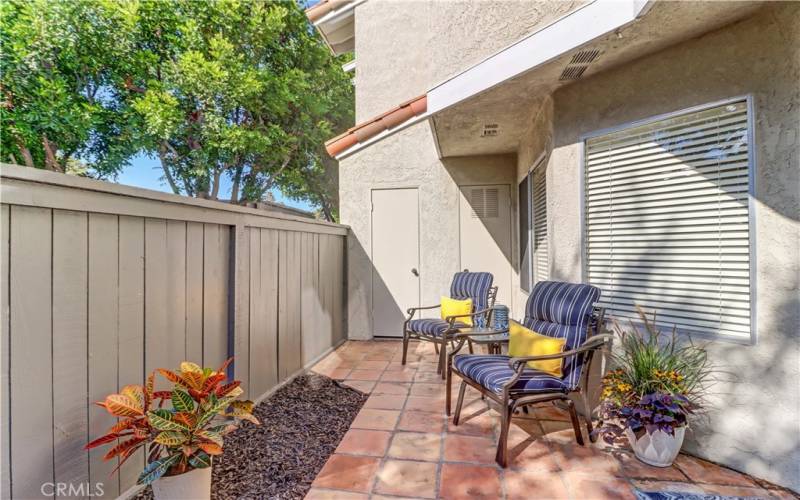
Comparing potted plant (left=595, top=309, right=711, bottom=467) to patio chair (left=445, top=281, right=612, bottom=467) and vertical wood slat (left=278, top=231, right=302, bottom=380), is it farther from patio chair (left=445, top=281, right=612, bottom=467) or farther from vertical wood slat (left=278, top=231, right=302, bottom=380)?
vertical wood slat (left=278, top=231, right=302, bottom=380)

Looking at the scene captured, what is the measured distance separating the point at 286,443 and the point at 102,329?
1316 mm

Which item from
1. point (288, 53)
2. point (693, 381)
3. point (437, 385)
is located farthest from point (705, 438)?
point (288, 53)

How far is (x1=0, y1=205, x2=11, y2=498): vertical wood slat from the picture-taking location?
4.05 feet

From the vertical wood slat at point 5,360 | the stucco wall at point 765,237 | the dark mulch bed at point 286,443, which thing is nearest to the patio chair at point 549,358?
the stucco wall at point 765,237

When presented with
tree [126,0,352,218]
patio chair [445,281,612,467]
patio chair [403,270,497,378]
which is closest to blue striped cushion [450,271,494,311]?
patio chair [403,270,497,378]

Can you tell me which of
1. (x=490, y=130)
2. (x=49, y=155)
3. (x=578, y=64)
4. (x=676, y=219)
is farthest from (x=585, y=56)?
(x=49, y=155)

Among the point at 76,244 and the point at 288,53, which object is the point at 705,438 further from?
the point at 288,53

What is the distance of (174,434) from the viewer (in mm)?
1484

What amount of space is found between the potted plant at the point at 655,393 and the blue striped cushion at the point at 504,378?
0.33 meters

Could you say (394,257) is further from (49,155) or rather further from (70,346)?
(49,155)

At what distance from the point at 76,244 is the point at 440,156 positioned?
14.0 feet

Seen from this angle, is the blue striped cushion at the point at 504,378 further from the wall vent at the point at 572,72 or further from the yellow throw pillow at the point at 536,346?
the wall vent at the point at 572,72

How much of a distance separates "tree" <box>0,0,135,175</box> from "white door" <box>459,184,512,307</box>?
8714 millimetres

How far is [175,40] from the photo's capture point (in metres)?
8.27
